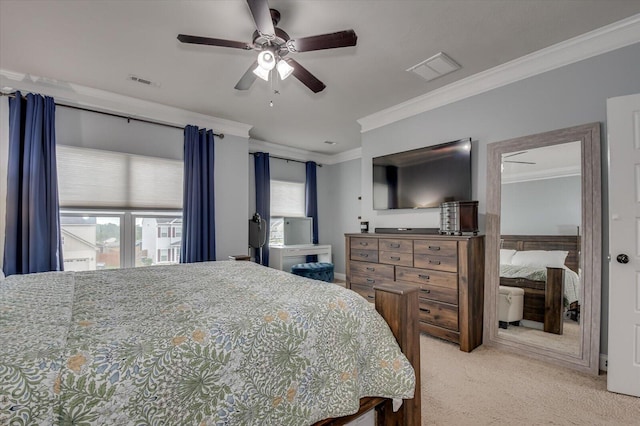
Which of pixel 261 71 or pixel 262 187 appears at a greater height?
pixel 261 71

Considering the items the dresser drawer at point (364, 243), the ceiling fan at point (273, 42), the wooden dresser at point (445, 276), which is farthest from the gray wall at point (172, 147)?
the wooden dresser at point (445, 276)

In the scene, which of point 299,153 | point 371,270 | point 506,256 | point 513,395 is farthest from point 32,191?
point 506,256

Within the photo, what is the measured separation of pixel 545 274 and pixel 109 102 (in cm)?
476

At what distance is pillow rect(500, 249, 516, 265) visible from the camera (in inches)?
107

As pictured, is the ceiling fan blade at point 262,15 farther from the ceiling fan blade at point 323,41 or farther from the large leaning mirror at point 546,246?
the large leaning mirror at point 546,246

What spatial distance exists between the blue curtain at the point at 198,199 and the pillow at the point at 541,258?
3415mm

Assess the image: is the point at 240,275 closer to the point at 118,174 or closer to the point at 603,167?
the point at 118,174

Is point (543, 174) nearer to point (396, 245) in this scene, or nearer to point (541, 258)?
point (541, 258)

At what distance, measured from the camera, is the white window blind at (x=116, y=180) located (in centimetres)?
315

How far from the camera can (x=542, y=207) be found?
259cm

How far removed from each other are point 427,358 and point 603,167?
204 centimetres

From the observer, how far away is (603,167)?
7.45ft

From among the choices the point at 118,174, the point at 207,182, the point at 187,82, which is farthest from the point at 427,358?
the point at 118,174

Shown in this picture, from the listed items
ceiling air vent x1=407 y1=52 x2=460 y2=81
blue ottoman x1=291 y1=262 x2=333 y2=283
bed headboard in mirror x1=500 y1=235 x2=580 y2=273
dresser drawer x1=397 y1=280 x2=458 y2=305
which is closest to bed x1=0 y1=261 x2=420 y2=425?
dresser drawer x1=397 y1=280 x2=458 y2=305
